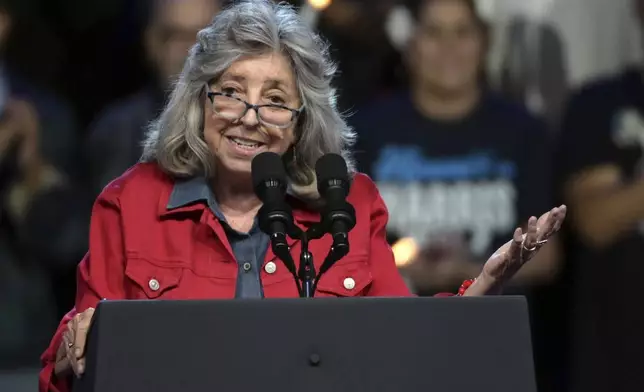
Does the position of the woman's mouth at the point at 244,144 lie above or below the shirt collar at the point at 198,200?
above

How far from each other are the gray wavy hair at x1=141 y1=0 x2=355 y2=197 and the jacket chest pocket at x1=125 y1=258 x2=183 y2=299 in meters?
0.23

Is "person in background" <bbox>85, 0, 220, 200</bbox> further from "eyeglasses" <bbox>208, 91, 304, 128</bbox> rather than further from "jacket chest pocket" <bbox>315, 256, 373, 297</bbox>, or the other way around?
"jacket chest pocket" <bbox>315, 256, 373, 297</bbox>

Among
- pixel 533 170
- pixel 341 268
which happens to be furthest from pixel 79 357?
pixel 533 170

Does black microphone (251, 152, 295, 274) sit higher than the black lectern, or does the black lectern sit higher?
black microphone (251, 152, 295, 274)

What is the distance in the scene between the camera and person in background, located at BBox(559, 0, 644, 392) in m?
4.60

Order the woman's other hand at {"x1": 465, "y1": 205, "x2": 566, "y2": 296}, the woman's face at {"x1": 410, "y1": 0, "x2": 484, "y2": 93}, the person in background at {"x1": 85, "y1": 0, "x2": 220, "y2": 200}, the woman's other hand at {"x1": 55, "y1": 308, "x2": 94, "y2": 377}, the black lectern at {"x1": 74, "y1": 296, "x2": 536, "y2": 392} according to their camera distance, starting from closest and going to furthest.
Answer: the black lectern at {"x1": 74, "y1": 296, "x2": 536, "y2": 392} < the woman's other hand at {"x1": 55, "y1": 308, "x2": 94, "y2": 377} < the woman's other hand at {"x1": 465, "y1": 205, "x2": 566, "y2": 296} < the person in background at {"x1": 85, "y1": 0, "x2": 220, "y2": 200} < the woman's face at {"x1": 410, "y1": 0, "x2": 484, "y2": 93}

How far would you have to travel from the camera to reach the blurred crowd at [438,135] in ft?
14.3

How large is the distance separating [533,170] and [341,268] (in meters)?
2.25

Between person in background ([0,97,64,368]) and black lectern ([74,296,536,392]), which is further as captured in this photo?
person in background ([0,97,64,368])

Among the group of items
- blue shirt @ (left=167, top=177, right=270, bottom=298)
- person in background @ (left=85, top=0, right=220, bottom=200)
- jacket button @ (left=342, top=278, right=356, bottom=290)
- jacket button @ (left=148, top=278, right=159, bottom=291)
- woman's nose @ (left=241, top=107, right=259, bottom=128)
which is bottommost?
jacket button @ (left=342, top=278, right=356, bottom=290)

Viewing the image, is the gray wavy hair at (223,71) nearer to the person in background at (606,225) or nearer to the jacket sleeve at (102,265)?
the jacket sleeve at (102,265)

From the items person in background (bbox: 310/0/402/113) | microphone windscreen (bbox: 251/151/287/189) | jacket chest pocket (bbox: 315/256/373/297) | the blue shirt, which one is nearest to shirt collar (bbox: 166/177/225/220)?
the blue shirt

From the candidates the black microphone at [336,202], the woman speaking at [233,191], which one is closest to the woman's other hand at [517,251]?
the woman speaking at [233,191]

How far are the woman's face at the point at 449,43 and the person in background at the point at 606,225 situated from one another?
419 mm
